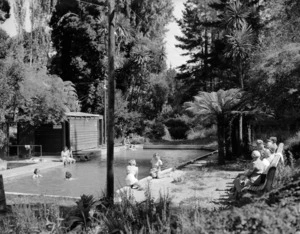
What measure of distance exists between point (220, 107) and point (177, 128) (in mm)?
20716

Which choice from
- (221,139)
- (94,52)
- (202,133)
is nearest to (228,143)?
(221,139)

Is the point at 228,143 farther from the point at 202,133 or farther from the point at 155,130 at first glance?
the point at 155,130

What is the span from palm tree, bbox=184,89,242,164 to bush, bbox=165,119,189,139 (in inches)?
790

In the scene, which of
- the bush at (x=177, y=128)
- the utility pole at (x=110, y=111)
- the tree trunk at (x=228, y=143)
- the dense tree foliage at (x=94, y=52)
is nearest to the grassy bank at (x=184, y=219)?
the utility pole at (x=110, y=111)

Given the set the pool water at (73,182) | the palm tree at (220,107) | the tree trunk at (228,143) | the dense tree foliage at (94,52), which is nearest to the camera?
the pool water at (73,182)

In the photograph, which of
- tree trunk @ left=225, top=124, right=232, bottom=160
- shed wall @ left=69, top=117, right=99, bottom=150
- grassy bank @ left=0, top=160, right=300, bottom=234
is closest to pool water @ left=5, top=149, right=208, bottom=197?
tree trunk @ left=225, top=124, right=232, bottom=160

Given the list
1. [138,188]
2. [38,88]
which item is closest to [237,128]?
[138,188]

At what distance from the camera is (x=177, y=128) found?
36.5m

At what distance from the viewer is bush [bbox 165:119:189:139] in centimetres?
3644

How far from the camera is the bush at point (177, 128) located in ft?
120

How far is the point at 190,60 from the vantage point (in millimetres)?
38219

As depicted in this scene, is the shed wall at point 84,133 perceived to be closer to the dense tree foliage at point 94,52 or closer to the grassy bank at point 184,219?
the dense tree foliage at point 94,52

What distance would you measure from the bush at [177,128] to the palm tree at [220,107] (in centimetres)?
2007

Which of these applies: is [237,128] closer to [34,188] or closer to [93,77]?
[34,188]
